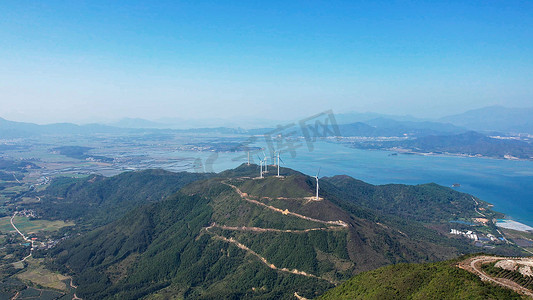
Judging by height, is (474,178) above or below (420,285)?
below

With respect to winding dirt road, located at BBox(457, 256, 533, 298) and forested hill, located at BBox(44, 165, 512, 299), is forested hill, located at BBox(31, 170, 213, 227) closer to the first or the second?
forested hill, located at BBox(44, 165, 512, 299)

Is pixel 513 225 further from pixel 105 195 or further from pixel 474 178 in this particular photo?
pixel 105 195

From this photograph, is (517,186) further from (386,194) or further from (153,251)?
(153,251)

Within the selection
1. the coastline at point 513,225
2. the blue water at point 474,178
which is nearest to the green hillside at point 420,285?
the coastline at point 513,225

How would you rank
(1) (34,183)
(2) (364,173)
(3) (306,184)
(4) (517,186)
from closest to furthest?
(3) (306,184) < (4) (517,186) < (1) (34,183) < (2) (364,173)

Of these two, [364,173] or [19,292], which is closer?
[19,292]

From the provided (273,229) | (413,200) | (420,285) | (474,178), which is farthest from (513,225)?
(420,285)

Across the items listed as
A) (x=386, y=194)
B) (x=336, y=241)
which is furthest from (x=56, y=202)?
(x=386, y=194)

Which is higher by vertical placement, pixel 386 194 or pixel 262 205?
pixel 262 205
